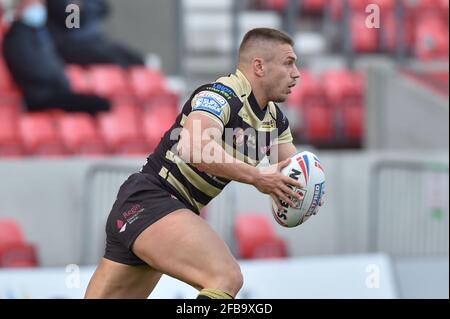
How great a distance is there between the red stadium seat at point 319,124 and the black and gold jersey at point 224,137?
789 centimetres

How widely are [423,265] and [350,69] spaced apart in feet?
21.5

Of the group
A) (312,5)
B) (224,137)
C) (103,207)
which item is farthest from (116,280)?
(312,5)

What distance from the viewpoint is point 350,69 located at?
16.1m

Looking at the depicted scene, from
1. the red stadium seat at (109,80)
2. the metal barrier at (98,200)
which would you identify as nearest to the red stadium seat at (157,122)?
the red stadium seat at (109,80)

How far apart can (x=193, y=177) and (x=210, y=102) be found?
53 centimetres

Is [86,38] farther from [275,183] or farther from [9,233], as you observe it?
[275,183]

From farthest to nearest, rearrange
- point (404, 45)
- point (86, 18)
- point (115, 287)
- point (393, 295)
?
point (404, 45) → point (86, 18) → point (393, 295) → point (115, 287)

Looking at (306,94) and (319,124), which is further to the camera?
(319,124)

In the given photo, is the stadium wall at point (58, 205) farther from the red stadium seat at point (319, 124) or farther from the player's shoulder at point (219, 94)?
the player's shoulder at point (219, 94)

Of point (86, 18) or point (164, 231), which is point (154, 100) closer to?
point (86, 18)

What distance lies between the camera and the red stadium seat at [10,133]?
1152 cm

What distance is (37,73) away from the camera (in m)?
12.3

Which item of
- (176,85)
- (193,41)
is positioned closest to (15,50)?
(176,85)

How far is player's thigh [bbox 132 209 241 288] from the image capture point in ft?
19.2
